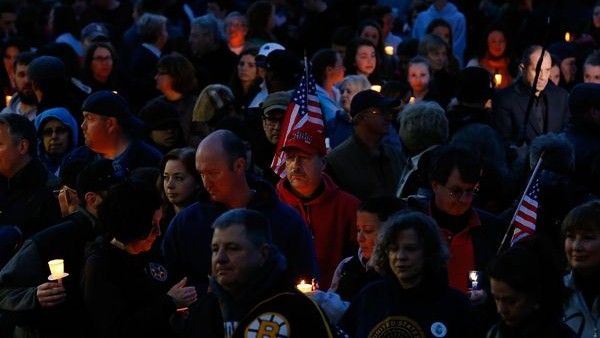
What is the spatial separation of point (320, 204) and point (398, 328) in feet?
7.58

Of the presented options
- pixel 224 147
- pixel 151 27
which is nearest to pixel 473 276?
pixel 224 147

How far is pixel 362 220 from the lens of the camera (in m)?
7.73

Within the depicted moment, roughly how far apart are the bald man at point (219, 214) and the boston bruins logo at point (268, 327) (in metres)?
1.96

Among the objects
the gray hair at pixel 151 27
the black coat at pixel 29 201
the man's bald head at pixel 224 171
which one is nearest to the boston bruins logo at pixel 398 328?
the man's bald head at pixel 224 171

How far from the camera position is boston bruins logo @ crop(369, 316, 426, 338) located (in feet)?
21.4

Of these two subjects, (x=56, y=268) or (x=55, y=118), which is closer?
(x=56, y=268)

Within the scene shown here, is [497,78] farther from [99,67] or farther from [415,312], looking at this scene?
[415,312]

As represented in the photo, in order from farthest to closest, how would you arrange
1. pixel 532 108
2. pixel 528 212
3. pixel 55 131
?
pixel 532 108, pixel 55 131, pixel 528 212

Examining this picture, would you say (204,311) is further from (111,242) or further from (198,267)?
(198,267)

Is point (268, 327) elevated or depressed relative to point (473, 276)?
elevated

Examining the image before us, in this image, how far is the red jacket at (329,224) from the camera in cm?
877

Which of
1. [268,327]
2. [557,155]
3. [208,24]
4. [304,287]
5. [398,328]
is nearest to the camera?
[268,327]

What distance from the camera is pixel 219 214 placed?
792 centimetres

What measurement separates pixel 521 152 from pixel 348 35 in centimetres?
493
